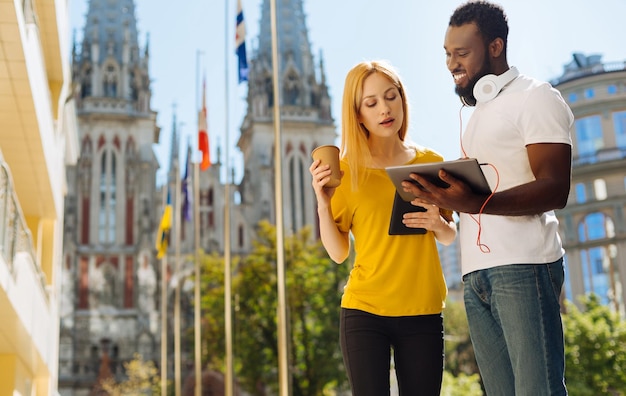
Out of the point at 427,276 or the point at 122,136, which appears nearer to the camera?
the point at 427,276

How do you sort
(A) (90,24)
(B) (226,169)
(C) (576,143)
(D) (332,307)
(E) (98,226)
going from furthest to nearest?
(A) (90,24)
(E) (98,226)
(C) (576,143)
(D) (332,307)
(B) (226,169)

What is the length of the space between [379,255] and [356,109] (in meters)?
0.59

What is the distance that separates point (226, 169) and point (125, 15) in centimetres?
3631

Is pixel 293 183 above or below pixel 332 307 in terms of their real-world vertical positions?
above

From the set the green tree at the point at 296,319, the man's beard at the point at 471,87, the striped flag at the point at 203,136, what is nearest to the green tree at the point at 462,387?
the green tree at the point at 296,319

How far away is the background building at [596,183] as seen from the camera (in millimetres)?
39250

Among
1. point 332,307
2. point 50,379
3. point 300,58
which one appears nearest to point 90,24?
point 300,58

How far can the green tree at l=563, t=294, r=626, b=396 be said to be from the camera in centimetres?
2542

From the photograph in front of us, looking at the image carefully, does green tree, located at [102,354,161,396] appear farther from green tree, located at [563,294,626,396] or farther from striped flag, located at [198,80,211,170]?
striped flag, located at [198,80,211,170]

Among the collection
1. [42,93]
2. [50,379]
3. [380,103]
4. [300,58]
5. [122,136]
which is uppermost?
[300,58]

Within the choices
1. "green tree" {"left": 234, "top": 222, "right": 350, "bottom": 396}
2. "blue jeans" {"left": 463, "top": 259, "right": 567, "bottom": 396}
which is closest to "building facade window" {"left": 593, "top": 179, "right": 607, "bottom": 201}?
"green tree" {"left": 234, "top": 222, "right": 350, "bottom": 396}

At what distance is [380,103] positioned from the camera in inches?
143

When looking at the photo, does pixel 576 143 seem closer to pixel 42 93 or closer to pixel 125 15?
pixel 125 15

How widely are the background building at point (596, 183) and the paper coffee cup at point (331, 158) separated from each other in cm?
3716
